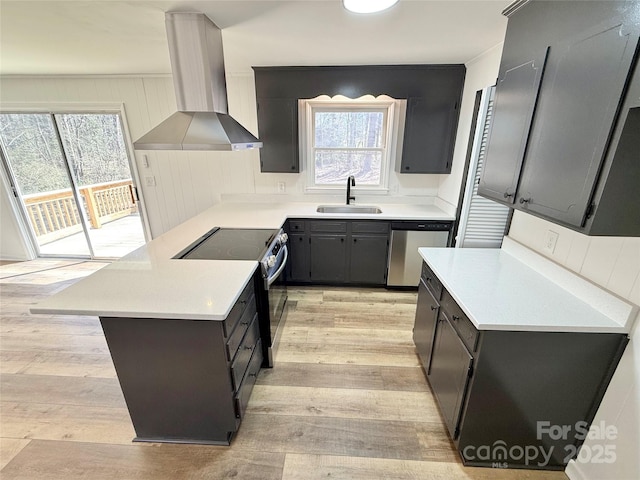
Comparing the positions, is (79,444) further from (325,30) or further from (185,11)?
(325,30)

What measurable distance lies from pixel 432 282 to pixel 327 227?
1375mm

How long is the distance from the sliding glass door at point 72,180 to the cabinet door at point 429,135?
340 centimetres

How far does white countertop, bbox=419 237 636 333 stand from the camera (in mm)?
1201

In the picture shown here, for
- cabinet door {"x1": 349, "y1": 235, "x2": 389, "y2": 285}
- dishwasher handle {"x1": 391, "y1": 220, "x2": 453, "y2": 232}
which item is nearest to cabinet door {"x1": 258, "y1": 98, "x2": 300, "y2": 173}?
cabinet door {"x1": 349, "y1": 235, "x2": 389, "y2": 285}

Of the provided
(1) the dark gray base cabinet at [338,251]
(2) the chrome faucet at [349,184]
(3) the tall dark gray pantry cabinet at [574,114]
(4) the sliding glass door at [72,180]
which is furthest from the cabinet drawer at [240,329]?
(4) the sliding glass door at [72,180]

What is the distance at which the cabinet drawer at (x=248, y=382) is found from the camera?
5.18 ft

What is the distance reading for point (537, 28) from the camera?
4.27 feet

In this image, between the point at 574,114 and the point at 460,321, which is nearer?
the point at 574,114

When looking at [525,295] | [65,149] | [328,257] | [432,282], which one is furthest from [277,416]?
[65,149]

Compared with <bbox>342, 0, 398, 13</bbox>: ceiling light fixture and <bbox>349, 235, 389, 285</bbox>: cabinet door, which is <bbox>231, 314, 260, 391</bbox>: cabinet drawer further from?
<bbox>342, 0, 398, 13</bbox>: ceiling light fixture

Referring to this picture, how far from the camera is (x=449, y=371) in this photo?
1558 millimetres

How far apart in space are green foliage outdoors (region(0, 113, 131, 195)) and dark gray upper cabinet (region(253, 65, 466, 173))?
2.00 metres

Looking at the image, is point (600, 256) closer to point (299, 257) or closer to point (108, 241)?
point (299, 257)

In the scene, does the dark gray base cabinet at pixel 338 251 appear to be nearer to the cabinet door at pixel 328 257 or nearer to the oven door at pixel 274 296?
the cabinet door at pixel 328 257
